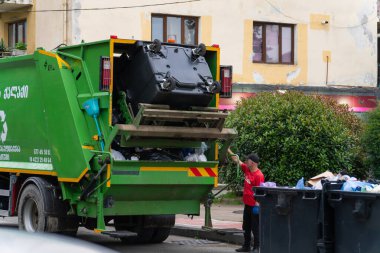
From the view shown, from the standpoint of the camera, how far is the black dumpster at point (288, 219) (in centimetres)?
912

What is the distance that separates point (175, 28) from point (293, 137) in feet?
31.9

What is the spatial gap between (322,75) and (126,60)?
17.2 m

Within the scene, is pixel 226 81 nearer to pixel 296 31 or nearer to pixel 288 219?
pixel 288 219

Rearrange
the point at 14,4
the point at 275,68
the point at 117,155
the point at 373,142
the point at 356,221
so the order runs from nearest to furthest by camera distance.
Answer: the point at 356,221 < the point at 117,155 < the point at 373,142 < the point at 14,4 < the point at 275,68

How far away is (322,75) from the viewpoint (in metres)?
27.8

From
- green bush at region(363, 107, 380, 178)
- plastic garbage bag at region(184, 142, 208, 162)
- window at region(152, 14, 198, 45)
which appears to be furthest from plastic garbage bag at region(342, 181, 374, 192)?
window at region(152, 14, 198, 45)

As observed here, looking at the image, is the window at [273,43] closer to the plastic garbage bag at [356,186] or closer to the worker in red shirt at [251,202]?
the worker in red shirt at [251,202]

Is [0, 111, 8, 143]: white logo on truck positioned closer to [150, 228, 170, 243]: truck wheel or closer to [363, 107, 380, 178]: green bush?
[150, 228, 170, 243]: truck wheel

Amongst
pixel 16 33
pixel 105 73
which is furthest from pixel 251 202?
pixel 16 33

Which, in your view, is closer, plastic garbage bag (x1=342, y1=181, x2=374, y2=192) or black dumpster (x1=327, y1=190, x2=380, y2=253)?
black dumpster (x1=327, y1=190, x2=380, y2=253)

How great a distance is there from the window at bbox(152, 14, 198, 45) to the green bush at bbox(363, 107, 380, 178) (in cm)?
928

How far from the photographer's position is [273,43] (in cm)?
2728

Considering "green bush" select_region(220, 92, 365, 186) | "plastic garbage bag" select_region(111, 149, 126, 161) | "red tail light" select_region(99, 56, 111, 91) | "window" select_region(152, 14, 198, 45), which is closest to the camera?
"red tail light" select_region(99, 56, 111, 91)

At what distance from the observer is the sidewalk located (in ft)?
41.4
